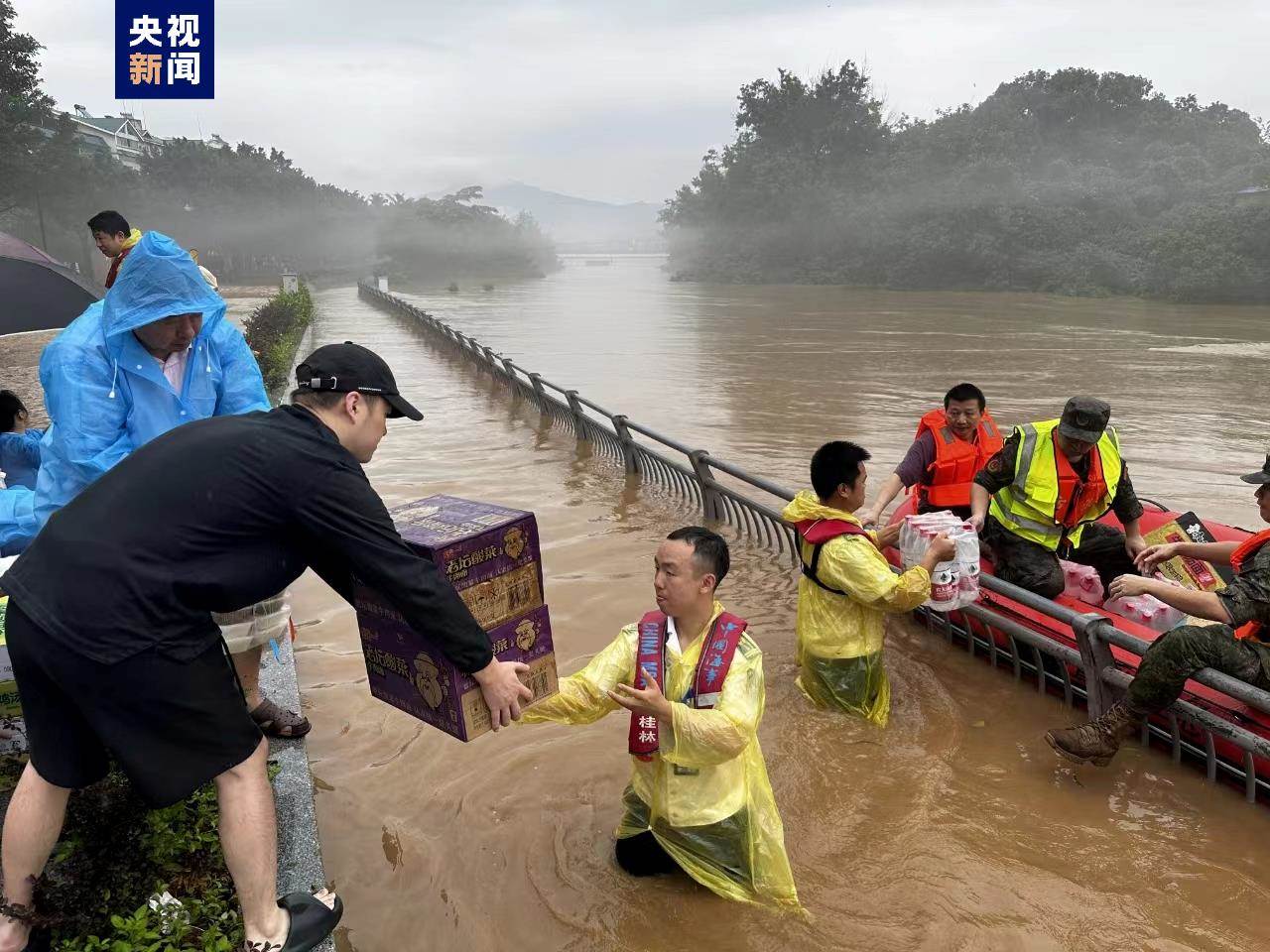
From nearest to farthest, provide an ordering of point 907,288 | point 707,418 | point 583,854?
point 583,854, point 707,418, point 907,288

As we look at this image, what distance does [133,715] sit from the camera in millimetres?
2109

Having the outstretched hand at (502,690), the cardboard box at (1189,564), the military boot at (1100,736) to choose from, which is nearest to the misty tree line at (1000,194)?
the cardboard box at (1189,564)

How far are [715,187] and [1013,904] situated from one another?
72435 mm

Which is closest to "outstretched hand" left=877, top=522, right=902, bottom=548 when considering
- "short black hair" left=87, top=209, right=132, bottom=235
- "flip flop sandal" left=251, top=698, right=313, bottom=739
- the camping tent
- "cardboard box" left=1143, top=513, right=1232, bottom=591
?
"cardboard box" left=1143, top=513, right=1232, bottom=591

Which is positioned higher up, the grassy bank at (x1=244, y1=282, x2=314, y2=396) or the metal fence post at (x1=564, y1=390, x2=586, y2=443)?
the grassy bank at (x1=244, y1=282, x2=314, y2=396)

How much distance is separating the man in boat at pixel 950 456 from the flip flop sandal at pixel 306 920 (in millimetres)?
3755

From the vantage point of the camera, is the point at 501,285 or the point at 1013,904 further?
the point at 501,285

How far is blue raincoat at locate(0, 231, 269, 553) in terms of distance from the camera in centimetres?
294

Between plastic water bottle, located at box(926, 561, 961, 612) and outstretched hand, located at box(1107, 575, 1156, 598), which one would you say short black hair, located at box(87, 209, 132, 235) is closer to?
plastic water bottle, located at box(926, 561, 961, 612)

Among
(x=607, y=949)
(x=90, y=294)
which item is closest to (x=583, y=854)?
(x=607, y=949)

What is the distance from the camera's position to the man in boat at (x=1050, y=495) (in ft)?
15.6

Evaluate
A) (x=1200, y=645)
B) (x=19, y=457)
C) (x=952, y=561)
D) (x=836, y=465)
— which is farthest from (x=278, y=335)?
(x=1200, y=645)

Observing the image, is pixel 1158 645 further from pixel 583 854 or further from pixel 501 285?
pixel 501 285

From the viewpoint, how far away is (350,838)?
348cm
